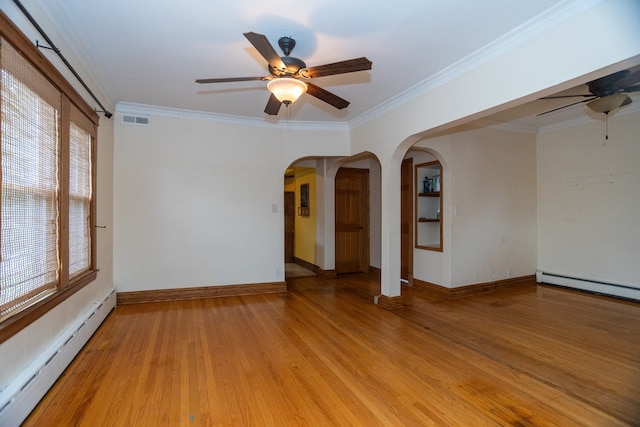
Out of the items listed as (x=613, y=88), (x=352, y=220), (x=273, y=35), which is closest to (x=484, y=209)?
(x=613, y=88)

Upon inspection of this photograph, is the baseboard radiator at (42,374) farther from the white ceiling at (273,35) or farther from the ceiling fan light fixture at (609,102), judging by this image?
the ceiling fan light fixture at (609,102)

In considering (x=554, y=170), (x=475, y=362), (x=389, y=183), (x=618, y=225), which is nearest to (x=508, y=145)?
(x=554, y=170)

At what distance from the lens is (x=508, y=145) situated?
5.34 metres

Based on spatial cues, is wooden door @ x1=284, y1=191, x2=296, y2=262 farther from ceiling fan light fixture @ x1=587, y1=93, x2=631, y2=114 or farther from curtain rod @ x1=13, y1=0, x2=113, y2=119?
ceiling fan light fixture @ x1=587, y1=93, x2=631, y2=114

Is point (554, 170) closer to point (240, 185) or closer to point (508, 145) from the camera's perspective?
point (508, 145)

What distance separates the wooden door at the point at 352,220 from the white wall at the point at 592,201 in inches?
124

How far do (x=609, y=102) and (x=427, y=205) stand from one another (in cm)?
275

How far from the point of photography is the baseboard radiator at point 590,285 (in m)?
4.45

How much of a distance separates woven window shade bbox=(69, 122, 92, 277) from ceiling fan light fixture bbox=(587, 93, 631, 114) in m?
5.23

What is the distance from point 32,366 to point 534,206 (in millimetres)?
6778

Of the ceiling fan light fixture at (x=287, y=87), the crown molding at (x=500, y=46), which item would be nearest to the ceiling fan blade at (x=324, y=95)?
the ceiling fan light fixture at (x=287, y=87)

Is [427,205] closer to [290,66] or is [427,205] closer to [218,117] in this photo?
[218,117]

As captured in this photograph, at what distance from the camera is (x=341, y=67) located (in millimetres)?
2281

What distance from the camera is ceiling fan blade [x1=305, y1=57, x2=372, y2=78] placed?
7.21 feet
